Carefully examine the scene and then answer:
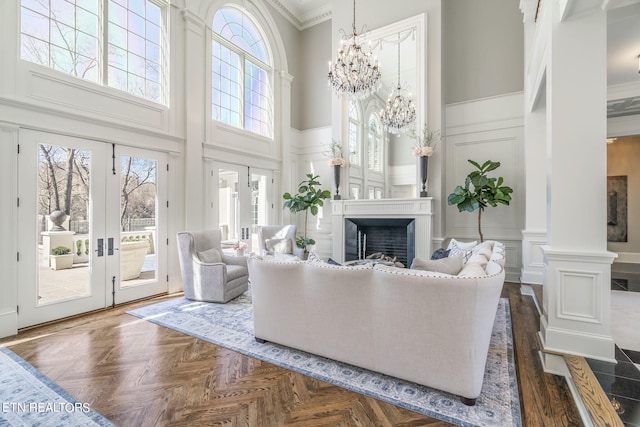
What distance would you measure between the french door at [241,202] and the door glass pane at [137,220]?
1.20m

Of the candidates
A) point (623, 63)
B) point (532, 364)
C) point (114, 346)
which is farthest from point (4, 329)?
point (623, 63)

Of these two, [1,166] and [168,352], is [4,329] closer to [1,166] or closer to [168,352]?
[1,166]

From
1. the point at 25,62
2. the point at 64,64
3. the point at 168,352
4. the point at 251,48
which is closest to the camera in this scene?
the point at 168,352

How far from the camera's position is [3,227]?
3293 mm

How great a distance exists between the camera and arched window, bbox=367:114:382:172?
260 inches

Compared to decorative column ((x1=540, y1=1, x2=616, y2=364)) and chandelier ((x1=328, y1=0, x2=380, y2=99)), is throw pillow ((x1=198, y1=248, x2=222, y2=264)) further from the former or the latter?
decorative column ((x1=540, y1=1, x2=616, y2=364))

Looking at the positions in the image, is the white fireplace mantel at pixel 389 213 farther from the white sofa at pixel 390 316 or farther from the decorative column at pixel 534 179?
the white sofa at pixel 390 316

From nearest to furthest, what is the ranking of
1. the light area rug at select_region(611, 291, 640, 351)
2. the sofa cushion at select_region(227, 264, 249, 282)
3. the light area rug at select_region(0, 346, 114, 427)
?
the light area rug at select_region(0, 346, 114, 427)
the light area rug at select_region(611, 291, 640, 351)
the sofa cushion at select_region(227, 264, 249, 282)

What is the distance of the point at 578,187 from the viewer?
2.58 meters

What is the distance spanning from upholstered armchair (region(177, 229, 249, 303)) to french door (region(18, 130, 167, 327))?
25.1 inches

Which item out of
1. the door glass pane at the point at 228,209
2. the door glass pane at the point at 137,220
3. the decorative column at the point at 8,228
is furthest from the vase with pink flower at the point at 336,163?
the decorative column at the point at 8,228

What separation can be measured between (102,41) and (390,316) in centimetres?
514

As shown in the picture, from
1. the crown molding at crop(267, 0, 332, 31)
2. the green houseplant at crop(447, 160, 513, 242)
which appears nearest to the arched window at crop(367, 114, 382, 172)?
the green houseplant at crop(447, 160, 513, 242)

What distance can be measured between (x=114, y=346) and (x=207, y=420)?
1732 millimetres
